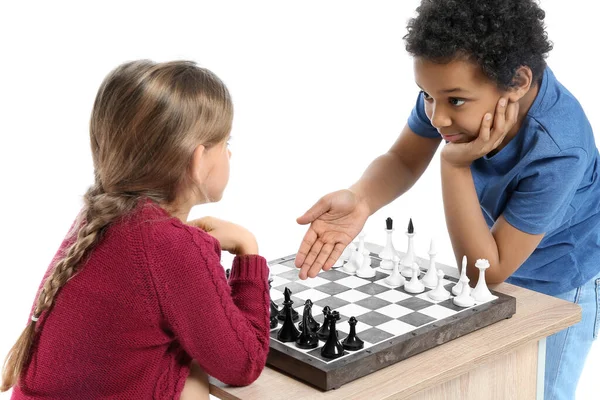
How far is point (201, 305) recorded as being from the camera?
163 centimetres

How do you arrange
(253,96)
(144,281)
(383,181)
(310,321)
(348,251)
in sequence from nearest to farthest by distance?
(144,281), (310,321), (348,251), (383,181), (253,96)

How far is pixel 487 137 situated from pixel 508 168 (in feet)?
0.59

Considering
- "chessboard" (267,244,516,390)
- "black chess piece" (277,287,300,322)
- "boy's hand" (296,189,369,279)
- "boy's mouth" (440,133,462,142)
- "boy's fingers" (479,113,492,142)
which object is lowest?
"chessboard" (267,244,516,390)

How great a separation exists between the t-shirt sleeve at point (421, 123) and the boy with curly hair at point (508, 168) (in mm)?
209

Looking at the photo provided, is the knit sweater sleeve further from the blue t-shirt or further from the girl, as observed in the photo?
the blue t-shirt

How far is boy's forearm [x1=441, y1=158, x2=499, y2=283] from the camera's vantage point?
2131 millimetres

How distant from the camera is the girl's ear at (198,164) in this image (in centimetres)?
172

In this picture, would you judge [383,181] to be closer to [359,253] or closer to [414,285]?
[359,253]

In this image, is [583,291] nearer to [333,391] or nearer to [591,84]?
[333,391]

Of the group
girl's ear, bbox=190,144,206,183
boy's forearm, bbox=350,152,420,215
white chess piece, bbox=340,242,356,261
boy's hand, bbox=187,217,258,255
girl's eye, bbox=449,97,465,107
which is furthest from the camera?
boy's forearm, bbox=350,152,420,215

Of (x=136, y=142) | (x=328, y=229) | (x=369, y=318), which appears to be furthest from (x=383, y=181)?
(x=136, y=142)

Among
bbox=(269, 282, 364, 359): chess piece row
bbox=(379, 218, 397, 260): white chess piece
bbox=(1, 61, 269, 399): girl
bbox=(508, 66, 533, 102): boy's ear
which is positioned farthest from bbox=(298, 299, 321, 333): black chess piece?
bbox=(508, 66, 533, 102): boy's ear

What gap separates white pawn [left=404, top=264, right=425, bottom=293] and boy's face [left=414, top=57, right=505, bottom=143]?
14.3 inches

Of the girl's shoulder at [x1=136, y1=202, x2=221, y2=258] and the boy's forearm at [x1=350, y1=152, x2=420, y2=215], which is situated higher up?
the girl's shoulder at [x1=136, y1=202, x2=221, y2=258]
